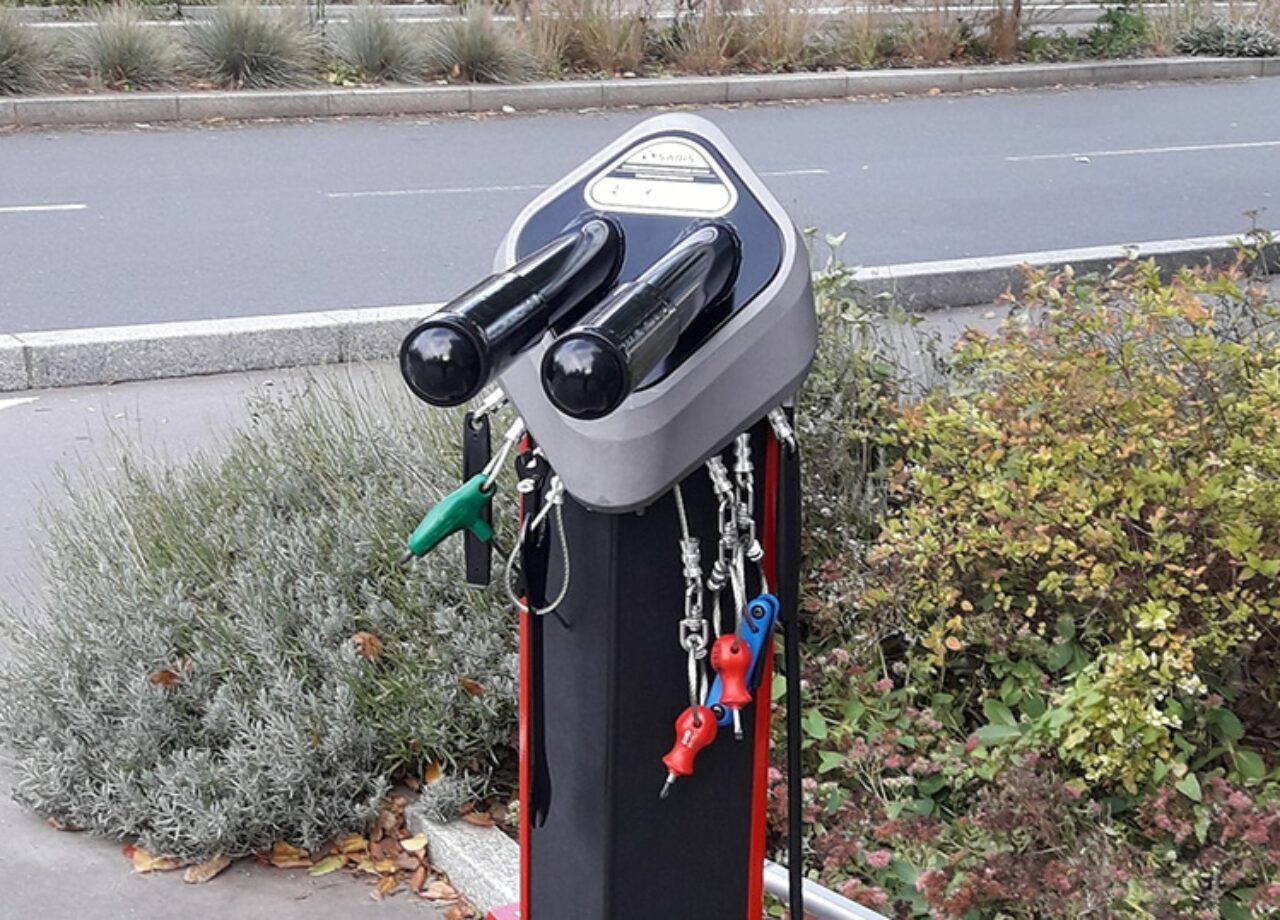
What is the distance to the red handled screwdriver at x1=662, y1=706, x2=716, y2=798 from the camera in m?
1.93

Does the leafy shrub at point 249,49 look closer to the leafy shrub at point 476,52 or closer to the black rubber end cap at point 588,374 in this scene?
the leafy shrub at point 476,52

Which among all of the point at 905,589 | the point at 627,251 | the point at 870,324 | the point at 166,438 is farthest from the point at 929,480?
the point at 166,438

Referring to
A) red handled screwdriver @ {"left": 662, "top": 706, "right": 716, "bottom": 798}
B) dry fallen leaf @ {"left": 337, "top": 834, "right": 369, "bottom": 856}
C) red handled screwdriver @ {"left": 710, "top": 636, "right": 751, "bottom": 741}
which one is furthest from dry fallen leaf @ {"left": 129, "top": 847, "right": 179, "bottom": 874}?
red handled screwdriver @ {"left": 710, "top": 636, "right": 751, "bottom": 741}

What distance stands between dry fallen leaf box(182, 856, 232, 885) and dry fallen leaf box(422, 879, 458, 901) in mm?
410

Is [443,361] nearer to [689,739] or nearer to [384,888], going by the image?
[689,739]

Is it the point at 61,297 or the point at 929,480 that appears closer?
the point at 929,480

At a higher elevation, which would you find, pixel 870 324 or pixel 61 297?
pixel 870 324

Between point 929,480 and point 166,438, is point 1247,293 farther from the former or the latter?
point 166,438

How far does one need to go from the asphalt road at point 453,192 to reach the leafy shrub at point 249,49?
94 cm

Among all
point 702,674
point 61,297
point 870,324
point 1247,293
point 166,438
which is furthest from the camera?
point 61,297

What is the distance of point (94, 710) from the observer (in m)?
3.34

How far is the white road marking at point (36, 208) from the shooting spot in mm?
9859

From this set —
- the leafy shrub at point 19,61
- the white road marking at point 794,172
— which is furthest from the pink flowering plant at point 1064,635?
the leafy shrub at point 19,61

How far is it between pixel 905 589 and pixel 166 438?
10.7 ft
